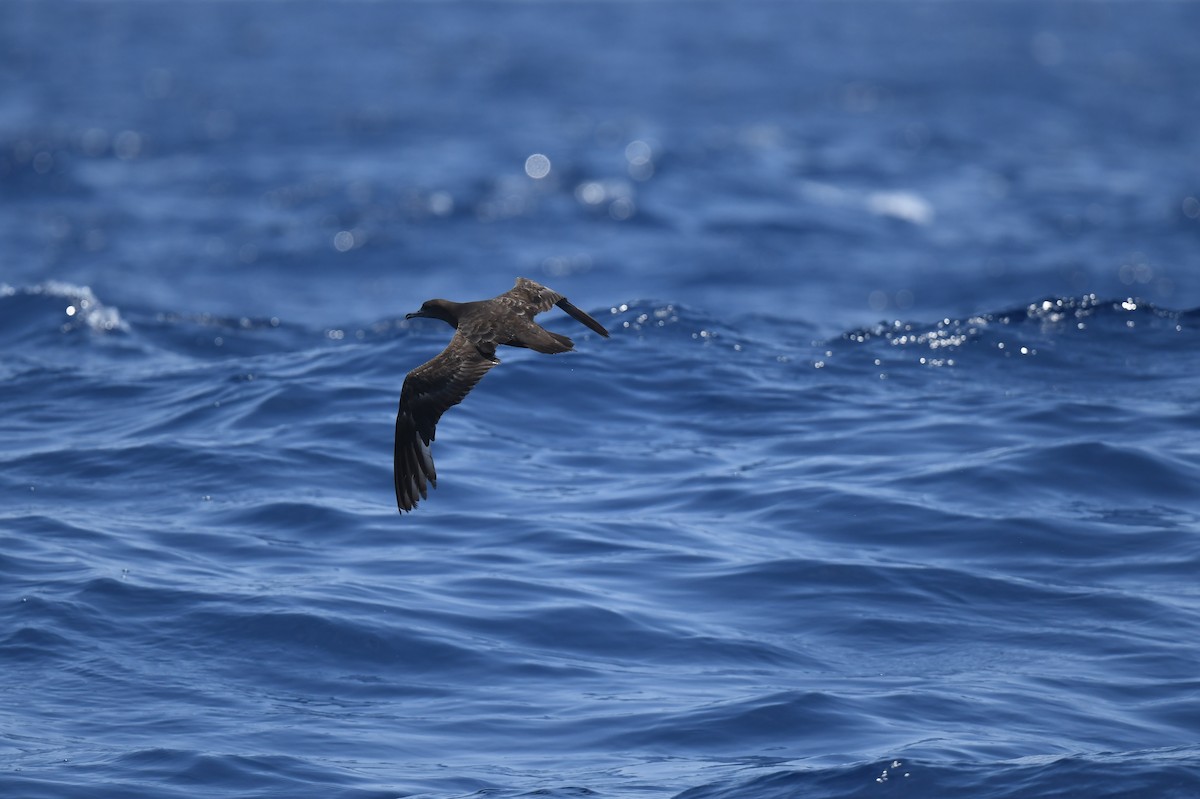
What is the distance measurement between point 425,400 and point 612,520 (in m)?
3.06

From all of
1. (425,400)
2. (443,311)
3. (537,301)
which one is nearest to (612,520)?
(537,301)

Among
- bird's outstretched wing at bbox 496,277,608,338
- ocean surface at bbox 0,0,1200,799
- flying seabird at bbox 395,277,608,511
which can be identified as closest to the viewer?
ocean surface at bbox 0,0,1200,799

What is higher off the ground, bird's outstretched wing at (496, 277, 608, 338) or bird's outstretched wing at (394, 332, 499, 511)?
bird's outstretched wing at (496, 277, 608, 338)

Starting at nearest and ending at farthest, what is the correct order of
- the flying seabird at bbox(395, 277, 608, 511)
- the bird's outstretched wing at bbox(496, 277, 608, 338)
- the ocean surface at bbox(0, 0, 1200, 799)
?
the ocean surface at bbox(0, 0, 1200, 799)
the flying seabird at bbox(395, 277, 608, 511)
the bird's outstretched wing at bbox(496, 277, 608, 338)

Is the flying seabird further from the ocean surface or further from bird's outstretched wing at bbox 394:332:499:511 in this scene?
the ocean surface

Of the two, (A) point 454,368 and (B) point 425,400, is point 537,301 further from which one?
(B) point 425,400

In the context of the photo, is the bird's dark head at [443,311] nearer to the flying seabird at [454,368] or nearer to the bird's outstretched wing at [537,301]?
the flying seabird at [454,368]

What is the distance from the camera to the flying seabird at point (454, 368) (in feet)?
29.2

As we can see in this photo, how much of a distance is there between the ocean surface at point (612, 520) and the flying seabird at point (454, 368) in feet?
4.02

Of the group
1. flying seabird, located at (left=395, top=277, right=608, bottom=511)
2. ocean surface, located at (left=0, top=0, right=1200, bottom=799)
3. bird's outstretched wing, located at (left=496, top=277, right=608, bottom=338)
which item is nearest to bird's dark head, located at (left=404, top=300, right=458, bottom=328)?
flying seabird, located at (left=395, top=277, right=608, bottom=511)

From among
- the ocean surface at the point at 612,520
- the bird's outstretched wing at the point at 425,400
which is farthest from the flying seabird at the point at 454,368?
the ocean surface at the point at 612,520

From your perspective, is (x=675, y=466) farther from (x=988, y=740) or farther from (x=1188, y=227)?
(x=1188, y=227)

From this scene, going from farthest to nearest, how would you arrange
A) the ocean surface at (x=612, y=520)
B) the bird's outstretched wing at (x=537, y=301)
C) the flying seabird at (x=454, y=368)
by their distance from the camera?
the bird's outstretched wing at (x=537, y=301)
the flying seabird at (x=454, y=368)
the ocean surface at (x=612, y=520)

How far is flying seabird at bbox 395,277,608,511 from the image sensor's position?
8914mm
